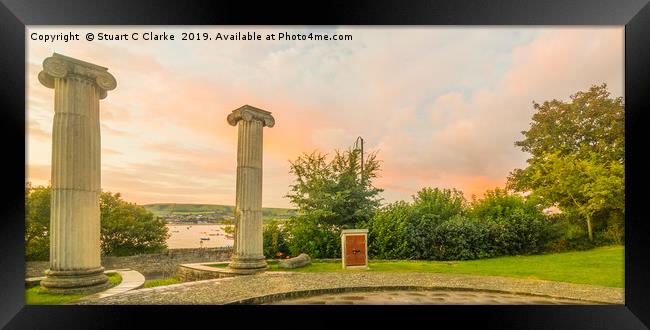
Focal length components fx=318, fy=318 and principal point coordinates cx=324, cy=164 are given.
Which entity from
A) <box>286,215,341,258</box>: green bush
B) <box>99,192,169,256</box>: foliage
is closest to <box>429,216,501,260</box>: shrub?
<box>286,215,341,258</box>: green bush

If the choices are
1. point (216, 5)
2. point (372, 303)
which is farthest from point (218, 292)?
point (216, 5)

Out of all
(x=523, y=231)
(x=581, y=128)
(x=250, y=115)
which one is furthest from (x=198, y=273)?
(x=581, y=128)

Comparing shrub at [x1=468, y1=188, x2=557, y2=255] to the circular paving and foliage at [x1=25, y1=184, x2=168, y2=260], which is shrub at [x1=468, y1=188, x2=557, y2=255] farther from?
foliage at [x1=25, y1=184, x2=168, y2=260]

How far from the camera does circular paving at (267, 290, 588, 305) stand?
539 cm

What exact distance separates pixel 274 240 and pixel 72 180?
6508mm

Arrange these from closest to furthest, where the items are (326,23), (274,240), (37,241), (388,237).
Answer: (326,23) → (37,241) → (388,237) → (274,240)

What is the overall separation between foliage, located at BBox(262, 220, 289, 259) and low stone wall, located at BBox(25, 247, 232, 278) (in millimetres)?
1619

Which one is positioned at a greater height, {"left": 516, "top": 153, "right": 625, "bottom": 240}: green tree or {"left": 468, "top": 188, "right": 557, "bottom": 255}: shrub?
{"left": 516, "top": 153, "right": 625, "bottom": 240}: green tree

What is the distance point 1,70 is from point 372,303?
22.7 ft

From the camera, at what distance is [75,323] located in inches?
189

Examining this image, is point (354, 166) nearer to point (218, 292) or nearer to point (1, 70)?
point (218, 292)

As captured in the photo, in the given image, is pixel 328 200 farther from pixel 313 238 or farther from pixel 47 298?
pixel 47 298

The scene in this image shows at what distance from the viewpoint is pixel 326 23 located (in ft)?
15.8

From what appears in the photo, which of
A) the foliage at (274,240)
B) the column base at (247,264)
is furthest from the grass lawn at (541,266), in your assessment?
the foliage at (274,240)
